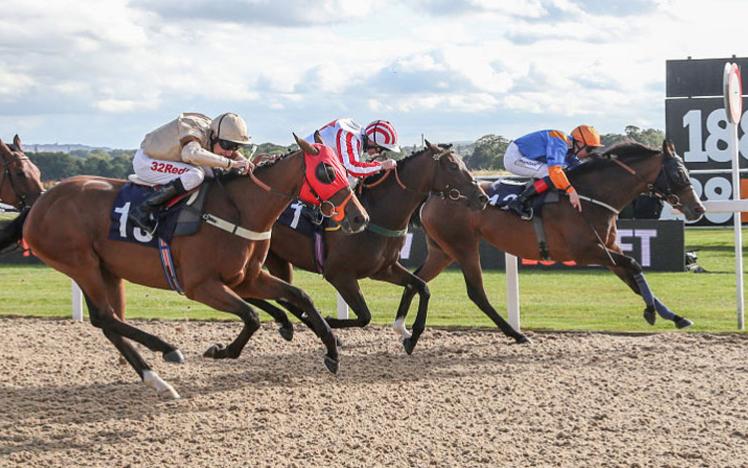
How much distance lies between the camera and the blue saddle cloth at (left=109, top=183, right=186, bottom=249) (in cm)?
660

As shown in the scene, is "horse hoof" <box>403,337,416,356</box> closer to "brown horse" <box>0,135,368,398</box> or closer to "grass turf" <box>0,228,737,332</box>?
"brown horse" <box>0,135,368,398</box>

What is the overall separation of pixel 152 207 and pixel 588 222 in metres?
3.96

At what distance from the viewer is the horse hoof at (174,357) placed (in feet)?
Result: 21.0

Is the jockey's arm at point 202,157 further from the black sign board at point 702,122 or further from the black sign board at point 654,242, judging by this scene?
the black sign board at point 702,122

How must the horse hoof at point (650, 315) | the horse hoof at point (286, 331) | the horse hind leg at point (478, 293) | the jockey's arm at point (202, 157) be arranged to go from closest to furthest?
the jockey's arm at point (202, 157)
the horse hoof at point (286, 331)
the horse hoof at point (650, 315)
the horse hind leg at point (478, 293)

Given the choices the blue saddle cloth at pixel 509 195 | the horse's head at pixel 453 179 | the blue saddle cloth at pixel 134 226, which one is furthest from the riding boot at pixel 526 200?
the blue saddle cloth at pixel 134 226

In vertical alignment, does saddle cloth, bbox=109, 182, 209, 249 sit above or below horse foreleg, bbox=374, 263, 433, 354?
above

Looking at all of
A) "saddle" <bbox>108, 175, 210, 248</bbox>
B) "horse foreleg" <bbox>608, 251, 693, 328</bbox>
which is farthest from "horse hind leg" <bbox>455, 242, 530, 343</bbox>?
"saddle" <bbox>108, 175, 210, 248</bbox>

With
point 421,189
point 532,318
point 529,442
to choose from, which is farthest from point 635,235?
point 529,442

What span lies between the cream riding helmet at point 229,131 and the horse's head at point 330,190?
677 mm

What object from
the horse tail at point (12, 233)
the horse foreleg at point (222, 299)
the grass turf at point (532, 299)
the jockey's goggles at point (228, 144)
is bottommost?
the grass turf at point (532, 299)

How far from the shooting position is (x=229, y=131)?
6746 mm

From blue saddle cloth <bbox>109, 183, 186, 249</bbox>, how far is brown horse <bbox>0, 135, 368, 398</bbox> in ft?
0.17

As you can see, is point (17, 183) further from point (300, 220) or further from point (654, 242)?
point (654, 242)
